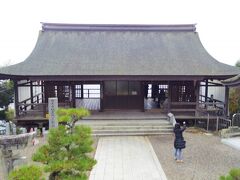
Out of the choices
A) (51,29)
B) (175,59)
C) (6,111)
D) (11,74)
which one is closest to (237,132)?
(175,59)

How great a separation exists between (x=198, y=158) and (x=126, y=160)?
9.92 ft

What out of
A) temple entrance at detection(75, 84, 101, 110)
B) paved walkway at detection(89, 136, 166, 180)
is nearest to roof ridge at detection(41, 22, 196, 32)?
temple entrance at detection(75, 84, 101, 110)

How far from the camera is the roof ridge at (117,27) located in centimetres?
1847

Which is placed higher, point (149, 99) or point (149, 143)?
point (149, 99)

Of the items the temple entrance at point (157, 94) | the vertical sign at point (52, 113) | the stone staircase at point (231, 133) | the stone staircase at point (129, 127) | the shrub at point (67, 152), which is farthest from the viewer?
the temple entrance at point (157, 94)

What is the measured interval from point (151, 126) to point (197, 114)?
3618 mm

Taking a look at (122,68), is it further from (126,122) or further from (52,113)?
(52,113)

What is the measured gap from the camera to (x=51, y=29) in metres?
18.5

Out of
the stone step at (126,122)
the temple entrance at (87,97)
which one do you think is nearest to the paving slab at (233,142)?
the stone step at (126,122)

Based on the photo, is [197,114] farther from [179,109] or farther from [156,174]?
[156,174]

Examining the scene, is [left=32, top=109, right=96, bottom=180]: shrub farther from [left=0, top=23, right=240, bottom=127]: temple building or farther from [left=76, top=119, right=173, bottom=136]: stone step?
[left=0, top=23, right=240, bottom=127]: temple building

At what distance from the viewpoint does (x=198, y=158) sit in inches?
388

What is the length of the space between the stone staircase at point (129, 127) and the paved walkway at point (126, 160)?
0.71 m

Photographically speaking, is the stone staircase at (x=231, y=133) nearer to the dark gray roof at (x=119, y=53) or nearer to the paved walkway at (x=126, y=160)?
the dark gray roof at (x=119, y=53)
